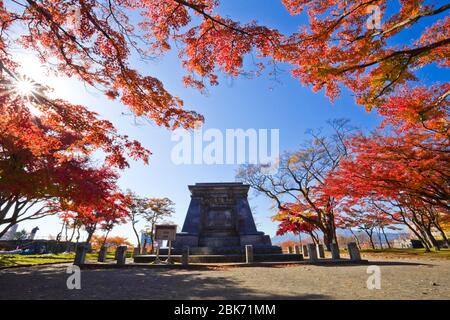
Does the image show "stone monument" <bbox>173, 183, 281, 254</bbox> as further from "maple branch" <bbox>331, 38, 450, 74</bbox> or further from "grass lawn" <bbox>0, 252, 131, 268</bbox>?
"maple branch" <bbox>331, 38, 450, 74</bbox>

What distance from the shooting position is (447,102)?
21.3ft

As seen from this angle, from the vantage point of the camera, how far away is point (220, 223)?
16.1 m

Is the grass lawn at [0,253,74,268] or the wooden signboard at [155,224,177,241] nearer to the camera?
the wooden signboard at [155,224,177,241]

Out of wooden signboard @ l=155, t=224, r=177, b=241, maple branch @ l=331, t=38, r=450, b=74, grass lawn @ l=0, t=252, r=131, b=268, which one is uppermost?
maple branch @ l=331, t=38, r=450, b=74

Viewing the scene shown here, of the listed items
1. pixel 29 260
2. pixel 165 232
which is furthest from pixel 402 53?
pixel 29 260

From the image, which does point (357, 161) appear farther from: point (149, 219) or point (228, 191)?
point (149, 219)

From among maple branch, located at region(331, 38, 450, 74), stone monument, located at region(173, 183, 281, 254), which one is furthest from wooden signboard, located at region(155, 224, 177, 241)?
maple branch, located at region(331, 38, 450, 74)

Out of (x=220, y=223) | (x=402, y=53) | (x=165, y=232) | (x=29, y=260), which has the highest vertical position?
(x=402, y=53)

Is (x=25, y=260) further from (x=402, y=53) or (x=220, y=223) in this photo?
(x=402, y=53)

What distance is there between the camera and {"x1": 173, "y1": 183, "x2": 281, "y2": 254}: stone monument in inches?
551

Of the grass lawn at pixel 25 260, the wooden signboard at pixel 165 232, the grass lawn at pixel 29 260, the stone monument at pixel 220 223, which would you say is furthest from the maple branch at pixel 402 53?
the grass lawn at pixel 25 260

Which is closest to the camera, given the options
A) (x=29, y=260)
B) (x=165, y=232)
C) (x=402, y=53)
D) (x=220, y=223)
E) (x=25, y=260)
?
(x=402, y=53)
